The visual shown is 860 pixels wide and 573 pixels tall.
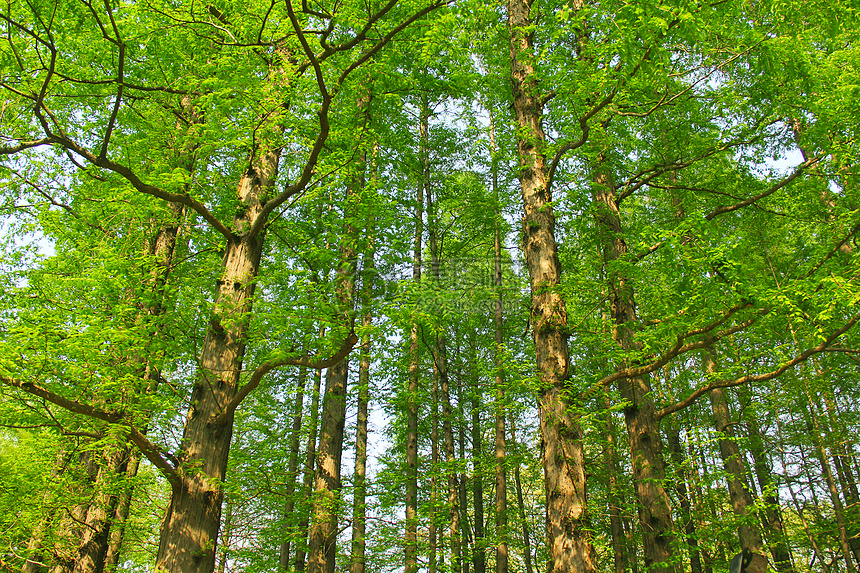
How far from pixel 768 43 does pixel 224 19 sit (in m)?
6.40

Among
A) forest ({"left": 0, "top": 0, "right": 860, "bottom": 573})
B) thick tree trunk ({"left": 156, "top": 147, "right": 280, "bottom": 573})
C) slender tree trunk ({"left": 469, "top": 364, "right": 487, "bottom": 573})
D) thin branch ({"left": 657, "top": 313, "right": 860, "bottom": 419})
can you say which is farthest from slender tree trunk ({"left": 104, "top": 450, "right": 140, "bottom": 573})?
thin branch ({"left": 657, "top": 313, "right": 860, "bottom": 419})

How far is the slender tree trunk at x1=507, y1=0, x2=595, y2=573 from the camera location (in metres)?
4.50

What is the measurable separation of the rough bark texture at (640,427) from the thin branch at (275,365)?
11.3ft

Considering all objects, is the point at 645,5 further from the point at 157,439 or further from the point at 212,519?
the point at 157,439

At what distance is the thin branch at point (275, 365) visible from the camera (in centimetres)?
468

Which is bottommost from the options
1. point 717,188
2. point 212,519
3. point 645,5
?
point 212,519

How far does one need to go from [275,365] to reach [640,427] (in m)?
5.42

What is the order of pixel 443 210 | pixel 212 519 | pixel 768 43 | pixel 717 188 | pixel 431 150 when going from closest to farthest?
1. pixel 212 519
2. pixel 768 43
3. pixel 717 188
4. pixel 431 150
5. pixel 443 210

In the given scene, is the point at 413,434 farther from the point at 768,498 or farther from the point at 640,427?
the point at 768,498

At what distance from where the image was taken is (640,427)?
6.96 m

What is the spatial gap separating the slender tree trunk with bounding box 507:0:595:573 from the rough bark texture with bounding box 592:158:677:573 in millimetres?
1071

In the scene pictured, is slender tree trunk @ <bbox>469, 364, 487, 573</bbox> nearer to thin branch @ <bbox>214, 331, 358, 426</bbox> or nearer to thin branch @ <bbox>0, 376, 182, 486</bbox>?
thin branch @ <bbox>214, 331, 358, 426</bbox>

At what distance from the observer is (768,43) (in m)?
5.32

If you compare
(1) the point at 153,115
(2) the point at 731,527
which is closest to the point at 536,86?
(1) the point at 153,115
